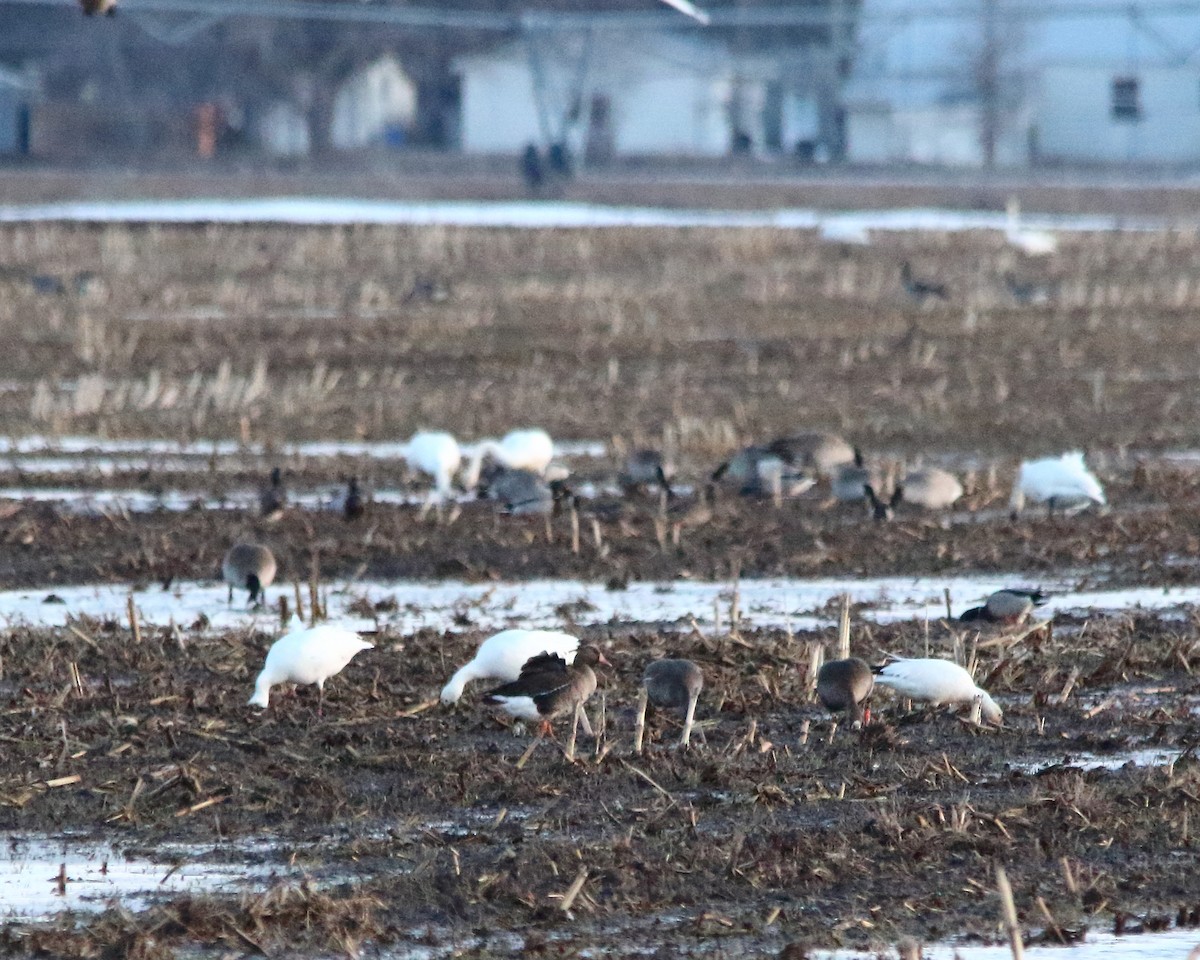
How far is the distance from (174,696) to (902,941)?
2764mm

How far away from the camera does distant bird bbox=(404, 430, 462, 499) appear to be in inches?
421

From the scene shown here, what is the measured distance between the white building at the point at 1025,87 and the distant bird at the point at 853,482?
47.0m

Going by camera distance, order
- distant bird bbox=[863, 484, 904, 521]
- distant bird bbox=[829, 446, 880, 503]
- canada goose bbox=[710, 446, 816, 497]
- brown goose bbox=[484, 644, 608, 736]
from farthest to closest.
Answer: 1. canada goose bbox=[710, 446, 816, 497]
2. distant bird bbox=[829, 446, 880, 503]
3. distant bird bbox=[863, 484, 904, 521]
4. brown goose bbox=[484, 644, 608, 736]

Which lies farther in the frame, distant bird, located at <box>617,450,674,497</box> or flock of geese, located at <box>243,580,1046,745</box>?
distant bird, located at <box>617,450,674,497</box>

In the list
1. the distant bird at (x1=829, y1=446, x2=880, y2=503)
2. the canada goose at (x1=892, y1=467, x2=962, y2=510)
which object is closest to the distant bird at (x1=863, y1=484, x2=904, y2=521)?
the canada goose at (x1=892, y1=467, x2=962, y2=510)

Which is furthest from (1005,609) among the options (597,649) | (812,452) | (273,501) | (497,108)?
(497,108)

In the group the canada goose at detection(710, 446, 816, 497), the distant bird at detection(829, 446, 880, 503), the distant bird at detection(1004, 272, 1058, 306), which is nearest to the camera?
the distant bird at detection(829, 446, 880, 503)

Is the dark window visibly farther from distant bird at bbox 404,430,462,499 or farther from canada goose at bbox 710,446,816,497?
distant bird at bbox 404,430,462,499

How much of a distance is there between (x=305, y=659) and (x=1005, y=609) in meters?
2.51

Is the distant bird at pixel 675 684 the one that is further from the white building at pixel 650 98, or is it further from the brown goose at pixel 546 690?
the white building at pixel 650 98

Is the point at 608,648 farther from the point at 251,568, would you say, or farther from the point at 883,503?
the point at 883,503

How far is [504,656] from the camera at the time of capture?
640cm

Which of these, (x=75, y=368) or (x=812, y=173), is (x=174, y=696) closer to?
(x=75, y=368)

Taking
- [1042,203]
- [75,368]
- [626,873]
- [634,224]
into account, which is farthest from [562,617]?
[1042,203]
